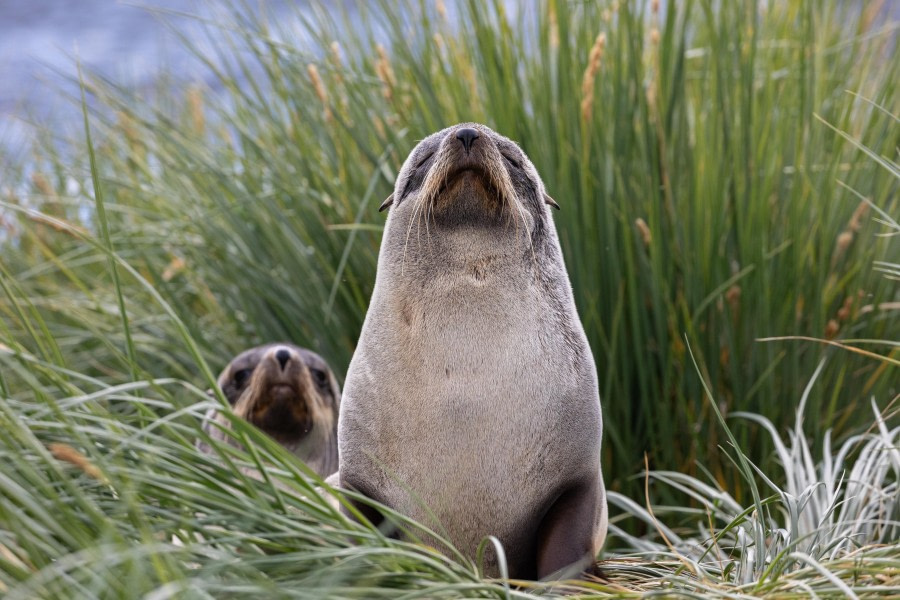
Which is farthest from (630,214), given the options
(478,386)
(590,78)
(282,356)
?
(478,386)

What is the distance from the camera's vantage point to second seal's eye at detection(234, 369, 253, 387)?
4.80 meters

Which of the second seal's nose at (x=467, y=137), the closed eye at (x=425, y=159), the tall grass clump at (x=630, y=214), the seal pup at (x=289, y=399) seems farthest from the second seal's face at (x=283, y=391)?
the second seal's nose at (x=467, y=137)

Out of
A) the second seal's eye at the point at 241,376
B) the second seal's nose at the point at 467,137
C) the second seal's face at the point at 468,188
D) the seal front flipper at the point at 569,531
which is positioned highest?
the second seal's nose at the point at 467,137

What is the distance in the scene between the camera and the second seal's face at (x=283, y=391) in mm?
4496

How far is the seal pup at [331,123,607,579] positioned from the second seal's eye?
4.46 feet

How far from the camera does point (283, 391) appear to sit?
4508 mm

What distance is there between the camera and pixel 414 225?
357 centimetres

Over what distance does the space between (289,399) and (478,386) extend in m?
1.42

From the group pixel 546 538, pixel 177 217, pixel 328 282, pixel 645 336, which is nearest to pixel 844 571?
pixel 546 538

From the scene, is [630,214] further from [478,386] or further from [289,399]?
[478,386]

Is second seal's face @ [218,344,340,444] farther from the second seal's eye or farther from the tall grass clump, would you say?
the tall grass clump

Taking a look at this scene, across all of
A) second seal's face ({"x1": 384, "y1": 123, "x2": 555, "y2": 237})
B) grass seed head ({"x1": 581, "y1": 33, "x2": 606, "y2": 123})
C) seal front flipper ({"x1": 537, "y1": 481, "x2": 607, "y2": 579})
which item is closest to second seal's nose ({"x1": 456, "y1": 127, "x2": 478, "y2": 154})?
second seal's face ({"x1": 384, "y1": 123, "x2": 555, "y2": 237})

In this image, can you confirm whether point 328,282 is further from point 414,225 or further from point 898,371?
point 898,371

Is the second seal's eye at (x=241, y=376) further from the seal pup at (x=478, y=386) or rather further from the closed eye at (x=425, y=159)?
the closed eye at (x=425, y=159)
